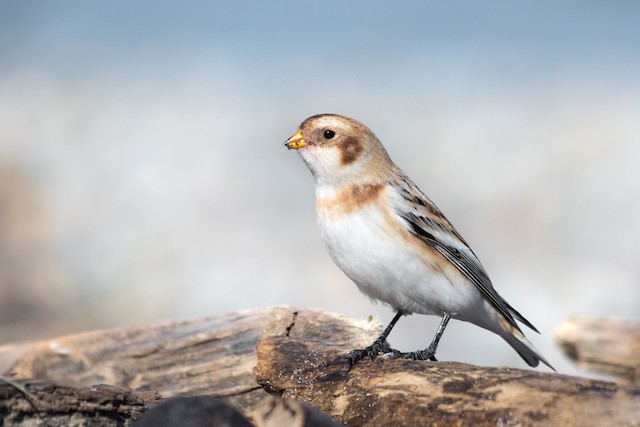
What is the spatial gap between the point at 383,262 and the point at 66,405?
2.00 m

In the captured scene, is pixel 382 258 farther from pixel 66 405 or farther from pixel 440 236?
pixel 66 405

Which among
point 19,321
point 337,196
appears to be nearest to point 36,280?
point 19,321

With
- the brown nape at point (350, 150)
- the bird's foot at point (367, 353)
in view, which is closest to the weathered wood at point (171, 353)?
the bird's foot at point (367, 353)

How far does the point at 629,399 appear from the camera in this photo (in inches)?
151

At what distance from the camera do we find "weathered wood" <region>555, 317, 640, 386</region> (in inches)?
242

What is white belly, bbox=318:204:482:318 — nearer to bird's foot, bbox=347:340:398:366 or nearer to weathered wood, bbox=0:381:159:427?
bird's foot, bbox=347:340:398:366

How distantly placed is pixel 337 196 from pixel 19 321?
665 centimetres

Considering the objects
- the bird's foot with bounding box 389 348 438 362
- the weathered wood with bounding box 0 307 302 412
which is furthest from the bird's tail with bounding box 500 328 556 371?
the weathered wood with bounding box 0 307 302 412

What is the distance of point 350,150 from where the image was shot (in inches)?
230

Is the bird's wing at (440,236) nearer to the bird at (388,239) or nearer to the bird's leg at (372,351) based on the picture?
the bird at (388,239)

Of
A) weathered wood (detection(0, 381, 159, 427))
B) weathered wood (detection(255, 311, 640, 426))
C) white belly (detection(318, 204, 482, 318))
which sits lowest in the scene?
weathered wood (detection(0, 381, 159, 427))

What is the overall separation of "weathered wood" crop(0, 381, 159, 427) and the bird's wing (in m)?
1.95

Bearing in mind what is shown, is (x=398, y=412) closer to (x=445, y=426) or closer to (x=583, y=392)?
(x=445, y=426)

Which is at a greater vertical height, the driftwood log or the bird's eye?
the bird's eye
